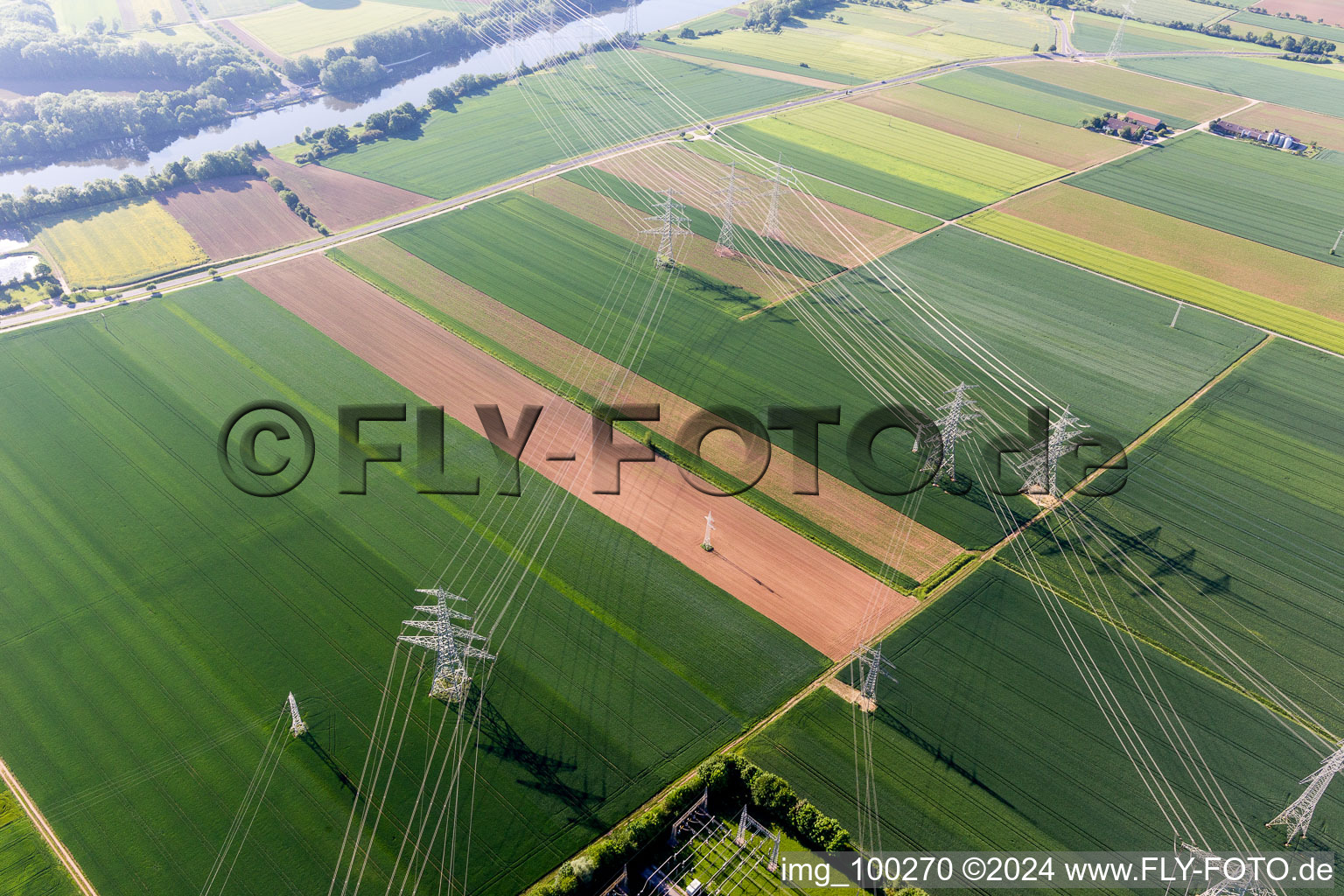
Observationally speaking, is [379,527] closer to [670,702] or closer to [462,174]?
[670,702]

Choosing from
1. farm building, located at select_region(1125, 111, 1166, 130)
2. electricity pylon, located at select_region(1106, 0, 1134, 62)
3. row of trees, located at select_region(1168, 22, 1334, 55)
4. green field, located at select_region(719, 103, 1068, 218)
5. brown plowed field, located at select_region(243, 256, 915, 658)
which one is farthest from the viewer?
row of trees, located at select_region(1168, 22, 1334, 55)

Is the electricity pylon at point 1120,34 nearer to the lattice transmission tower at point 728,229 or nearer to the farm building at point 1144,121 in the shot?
the farm building at point 1144,121

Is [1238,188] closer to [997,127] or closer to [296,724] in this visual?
[997,127]

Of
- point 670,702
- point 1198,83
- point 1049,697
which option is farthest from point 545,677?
point 1198,83

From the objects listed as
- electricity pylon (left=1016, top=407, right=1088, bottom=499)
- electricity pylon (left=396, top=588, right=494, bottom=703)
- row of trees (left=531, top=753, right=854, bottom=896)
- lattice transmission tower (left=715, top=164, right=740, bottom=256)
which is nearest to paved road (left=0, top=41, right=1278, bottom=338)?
lattice transmission tower (left=715, top=164, right=740, bottom=256)

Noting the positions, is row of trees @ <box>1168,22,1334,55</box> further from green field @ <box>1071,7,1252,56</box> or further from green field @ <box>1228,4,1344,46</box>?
green field @ <box>1228,4,1344,46</box>

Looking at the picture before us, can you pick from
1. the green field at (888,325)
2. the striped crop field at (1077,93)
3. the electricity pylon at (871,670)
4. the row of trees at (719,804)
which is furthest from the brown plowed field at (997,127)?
the row of trees at (719,804)

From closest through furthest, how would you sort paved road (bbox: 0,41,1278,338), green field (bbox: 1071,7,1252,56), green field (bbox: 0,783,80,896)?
1. green field (bbox: 0,783,80,896)
2. paved road (bbox: 0,41,1278,338)
3. green field (bbox: 1071,7,1252,56)
